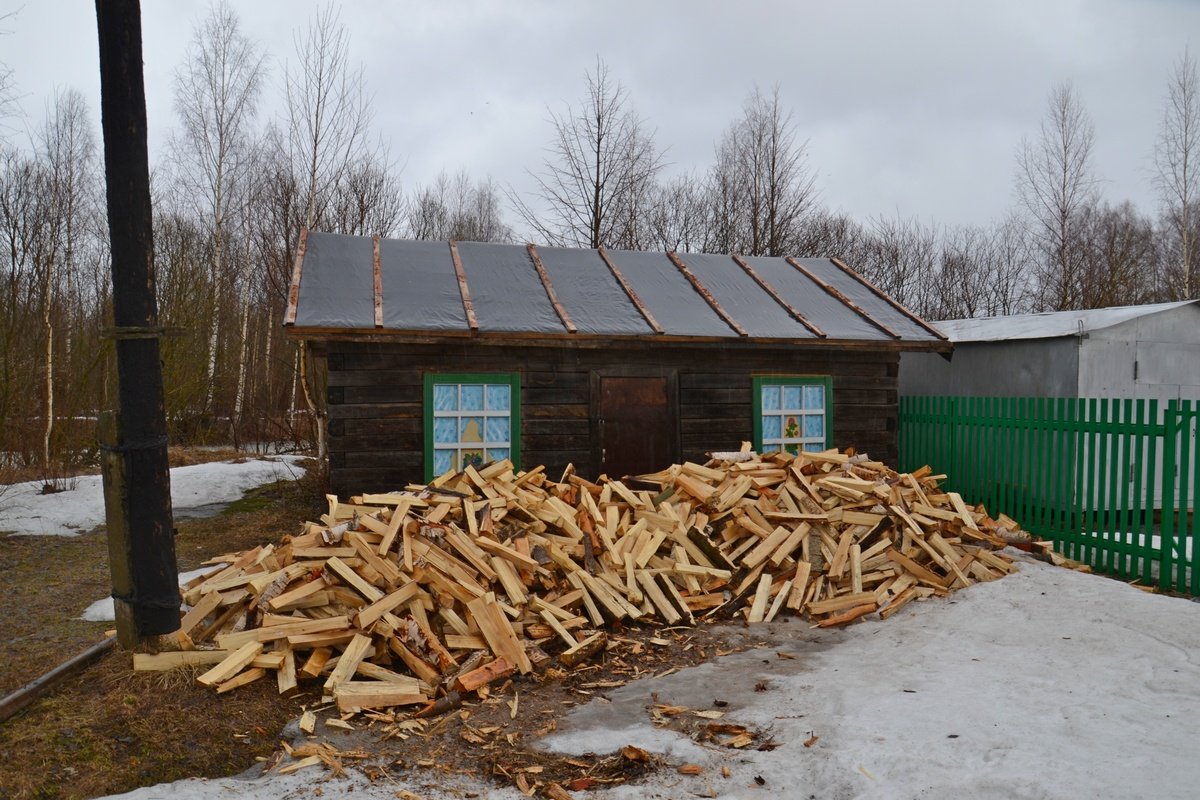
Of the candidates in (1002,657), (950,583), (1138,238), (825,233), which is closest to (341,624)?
(1002,657)

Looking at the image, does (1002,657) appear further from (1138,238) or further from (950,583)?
(1138,238)

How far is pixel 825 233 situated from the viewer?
32.8m

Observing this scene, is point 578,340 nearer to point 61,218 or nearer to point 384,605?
point 384,605

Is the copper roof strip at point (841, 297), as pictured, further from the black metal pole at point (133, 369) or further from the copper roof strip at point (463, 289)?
the black metal pole at point (133, 369)

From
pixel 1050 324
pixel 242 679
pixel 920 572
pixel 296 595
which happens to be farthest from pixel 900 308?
pixel 242 679

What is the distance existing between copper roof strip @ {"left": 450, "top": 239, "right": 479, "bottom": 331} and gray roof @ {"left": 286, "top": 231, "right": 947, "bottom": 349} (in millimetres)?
23

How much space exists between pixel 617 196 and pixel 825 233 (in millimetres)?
12489

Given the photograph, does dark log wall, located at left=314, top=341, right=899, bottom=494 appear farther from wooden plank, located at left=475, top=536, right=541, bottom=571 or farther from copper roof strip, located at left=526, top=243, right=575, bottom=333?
wooden plank, located at left=475, top=536, right=541, bottom=571

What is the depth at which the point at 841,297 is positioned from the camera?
13.3 metres

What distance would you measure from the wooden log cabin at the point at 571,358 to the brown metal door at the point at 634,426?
0.02 metres

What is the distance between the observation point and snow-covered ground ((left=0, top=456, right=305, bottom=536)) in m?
11.6

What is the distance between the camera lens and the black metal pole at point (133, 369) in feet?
17.2

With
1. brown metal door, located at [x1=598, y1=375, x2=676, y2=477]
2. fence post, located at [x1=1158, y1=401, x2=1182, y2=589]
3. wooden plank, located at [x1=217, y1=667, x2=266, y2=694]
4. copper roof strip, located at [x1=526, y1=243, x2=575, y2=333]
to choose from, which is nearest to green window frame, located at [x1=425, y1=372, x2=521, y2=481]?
copper roof strip, located at [x1=526, y1=243, x2=575, y2=333]

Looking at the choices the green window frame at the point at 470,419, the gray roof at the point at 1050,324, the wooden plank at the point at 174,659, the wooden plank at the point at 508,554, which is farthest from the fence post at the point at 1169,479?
the wooden plank at the point at 174,659
